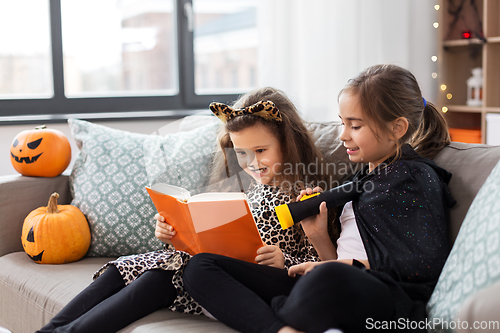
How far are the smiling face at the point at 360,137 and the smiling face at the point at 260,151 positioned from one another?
0.70 ft

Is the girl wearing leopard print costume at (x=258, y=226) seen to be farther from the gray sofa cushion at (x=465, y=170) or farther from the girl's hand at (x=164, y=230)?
the gray sofa cushion at (x=465, y=170)

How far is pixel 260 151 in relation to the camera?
3.96 ft

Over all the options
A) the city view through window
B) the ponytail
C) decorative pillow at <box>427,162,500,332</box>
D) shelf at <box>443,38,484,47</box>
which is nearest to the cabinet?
shelf at <box>443,38,484,47</box>

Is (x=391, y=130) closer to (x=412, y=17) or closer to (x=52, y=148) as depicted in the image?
(x=52, y=148)

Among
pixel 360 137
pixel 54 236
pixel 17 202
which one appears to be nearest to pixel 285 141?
pixel 360 137

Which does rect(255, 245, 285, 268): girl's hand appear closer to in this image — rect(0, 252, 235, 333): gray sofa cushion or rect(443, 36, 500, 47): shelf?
rect(0, 252, 235, 333): gray sofa cushion

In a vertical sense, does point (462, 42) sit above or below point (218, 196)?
above

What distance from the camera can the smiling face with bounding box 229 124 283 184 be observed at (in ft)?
3.81

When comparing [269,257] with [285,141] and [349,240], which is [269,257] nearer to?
[349,240]

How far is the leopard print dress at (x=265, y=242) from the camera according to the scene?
1.05 meters

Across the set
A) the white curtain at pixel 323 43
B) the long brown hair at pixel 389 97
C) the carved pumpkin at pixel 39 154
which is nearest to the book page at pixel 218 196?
the long brown hair at pixel 389 97

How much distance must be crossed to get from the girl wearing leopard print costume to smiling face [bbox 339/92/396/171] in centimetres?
19

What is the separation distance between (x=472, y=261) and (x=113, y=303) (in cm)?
75

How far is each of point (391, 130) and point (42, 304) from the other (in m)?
1.01
